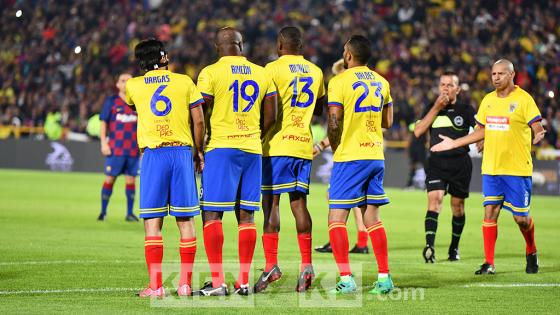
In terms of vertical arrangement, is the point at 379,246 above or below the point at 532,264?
above

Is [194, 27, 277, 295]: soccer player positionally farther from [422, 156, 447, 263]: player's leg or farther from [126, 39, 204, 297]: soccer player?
[422, 156, 447, 263]: player's leg

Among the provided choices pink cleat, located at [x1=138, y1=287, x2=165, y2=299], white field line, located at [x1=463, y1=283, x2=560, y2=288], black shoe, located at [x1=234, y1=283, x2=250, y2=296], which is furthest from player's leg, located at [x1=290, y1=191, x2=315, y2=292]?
white field line, located at [x1=463, y1=283, x2=560, y2=288]

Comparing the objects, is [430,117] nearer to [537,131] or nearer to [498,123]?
[498,123]

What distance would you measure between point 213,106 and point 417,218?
456 inches

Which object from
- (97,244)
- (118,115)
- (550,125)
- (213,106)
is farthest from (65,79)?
(213,106)

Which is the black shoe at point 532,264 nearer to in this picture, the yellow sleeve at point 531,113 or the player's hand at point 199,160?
the yellow sleeve at point 531,113

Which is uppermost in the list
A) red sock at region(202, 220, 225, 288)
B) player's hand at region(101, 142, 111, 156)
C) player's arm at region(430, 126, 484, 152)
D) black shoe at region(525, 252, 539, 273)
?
player's arm at region(430, 126, 484, 152)

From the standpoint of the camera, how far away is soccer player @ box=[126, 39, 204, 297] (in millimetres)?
9117

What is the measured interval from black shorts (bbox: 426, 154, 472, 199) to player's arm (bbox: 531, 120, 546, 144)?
2.10 metres

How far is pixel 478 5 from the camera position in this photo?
115ft

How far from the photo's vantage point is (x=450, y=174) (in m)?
13.6

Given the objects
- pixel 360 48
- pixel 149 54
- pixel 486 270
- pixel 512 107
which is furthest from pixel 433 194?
pixel 149 54

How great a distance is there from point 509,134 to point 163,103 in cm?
449

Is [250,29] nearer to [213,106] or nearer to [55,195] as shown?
[55,195]
